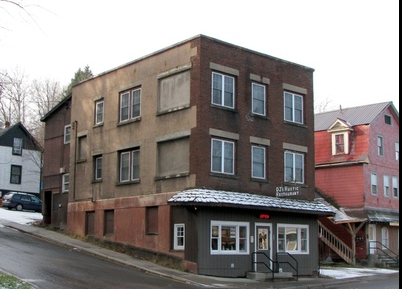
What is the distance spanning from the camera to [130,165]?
2938 cm

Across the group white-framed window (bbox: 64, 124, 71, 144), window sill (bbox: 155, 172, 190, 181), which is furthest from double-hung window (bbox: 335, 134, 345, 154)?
white-framed window (bbox: 64, 124, 71, 144)

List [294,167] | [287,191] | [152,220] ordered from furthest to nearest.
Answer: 1. [294,167]
2. [152,220]
3. [287,191]

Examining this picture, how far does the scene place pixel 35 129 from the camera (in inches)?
2589

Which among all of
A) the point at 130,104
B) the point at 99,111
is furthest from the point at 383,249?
the point at 99,111

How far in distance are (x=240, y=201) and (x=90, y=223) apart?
34.5 feet

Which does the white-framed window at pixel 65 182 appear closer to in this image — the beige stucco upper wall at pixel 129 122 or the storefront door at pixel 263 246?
the beige stucco upper wall at pixel 129 122

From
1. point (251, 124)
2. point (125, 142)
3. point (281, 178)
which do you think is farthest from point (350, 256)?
point (125, 142)

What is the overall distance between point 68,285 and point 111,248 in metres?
11.6

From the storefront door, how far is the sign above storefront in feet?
5.44

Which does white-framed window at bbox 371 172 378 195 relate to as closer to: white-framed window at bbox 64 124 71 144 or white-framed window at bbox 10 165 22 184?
white-framed window at bbox 64 124 71 144

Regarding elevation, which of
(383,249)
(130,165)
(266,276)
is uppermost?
(130,165)

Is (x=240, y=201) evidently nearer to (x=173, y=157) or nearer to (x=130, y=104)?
(x=173, y=157)

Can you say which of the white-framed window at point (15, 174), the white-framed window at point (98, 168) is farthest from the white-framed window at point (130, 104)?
the white-framed window at point (15, 174)

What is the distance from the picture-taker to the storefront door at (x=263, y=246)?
26.5 m
